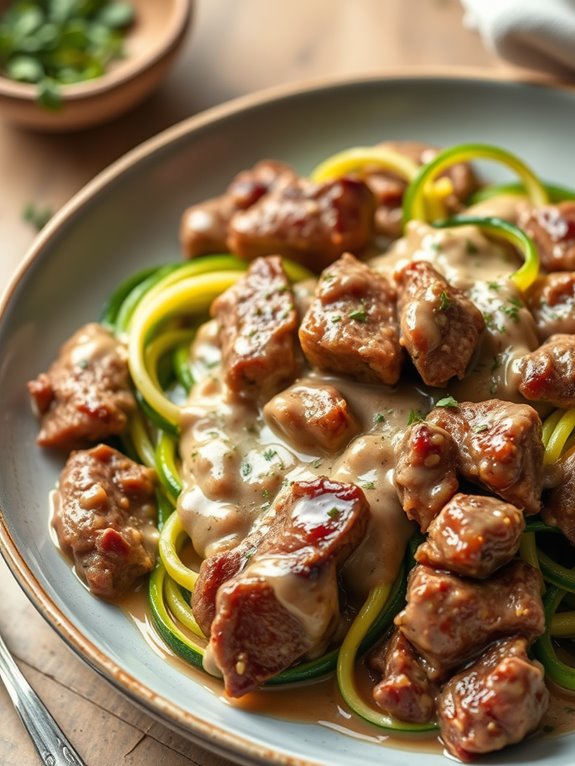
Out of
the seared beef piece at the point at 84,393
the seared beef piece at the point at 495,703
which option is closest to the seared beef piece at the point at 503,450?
the seared beef piece at the point at 495,703

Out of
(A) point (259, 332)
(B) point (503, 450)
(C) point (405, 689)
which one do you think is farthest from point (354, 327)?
(C) point (405, 689)

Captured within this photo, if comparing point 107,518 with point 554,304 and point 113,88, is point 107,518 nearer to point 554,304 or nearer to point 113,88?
point 554,304

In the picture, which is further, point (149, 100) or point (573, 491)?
point (149, 100)

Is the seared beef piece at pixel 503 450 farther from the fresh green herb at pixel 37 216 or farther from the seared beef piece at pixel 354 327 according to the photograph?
the fresh green herb at pixel 37 216

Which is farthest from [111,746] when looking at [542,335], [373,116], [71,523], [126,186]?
[373,116]

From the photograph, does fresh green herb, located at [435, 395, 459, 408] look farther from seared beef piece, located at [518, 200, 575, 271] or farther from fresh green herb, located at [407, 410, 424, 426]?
seared beef piece, located at [518, 200, 575, 271]

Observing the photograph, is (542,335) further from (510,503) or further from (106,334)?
(106,334)
